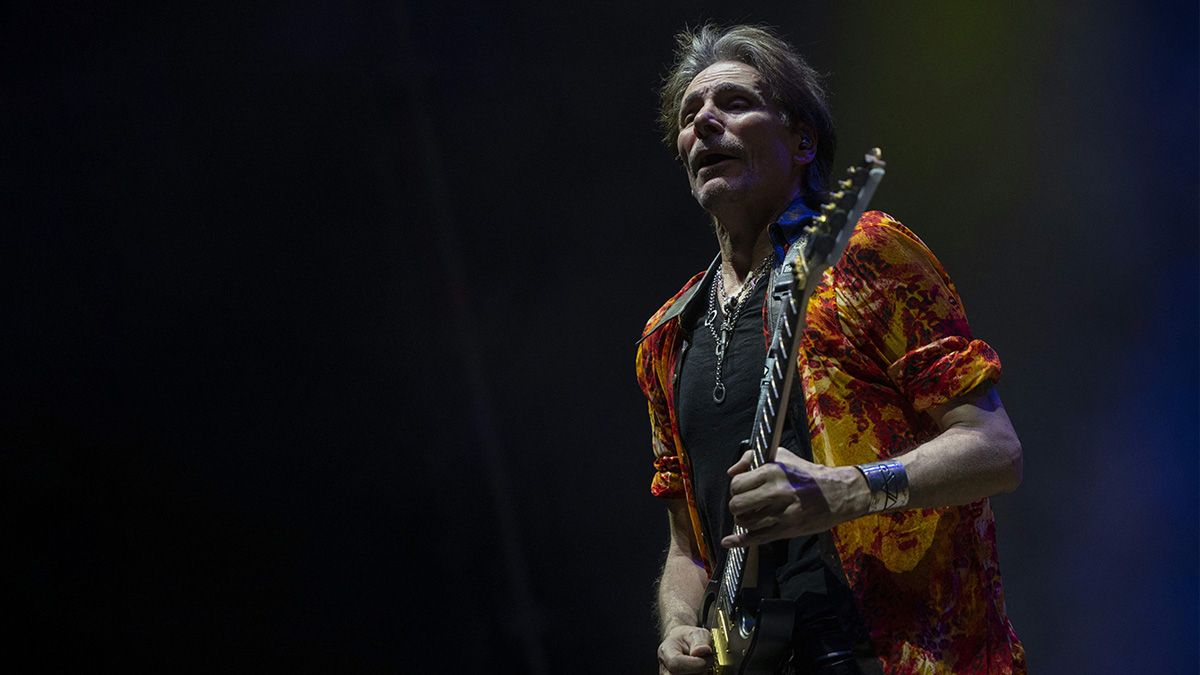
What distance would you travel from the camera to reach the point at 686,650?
6.73ft

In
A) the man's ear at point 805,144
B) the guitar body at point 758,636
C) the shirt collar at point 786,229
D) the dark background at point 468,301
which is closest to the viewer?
the guitar body at point 758,636

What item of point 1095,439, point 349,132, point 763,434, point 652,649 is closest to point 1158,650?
point 1095,439

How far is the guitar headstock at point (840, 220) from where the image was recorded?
159 centimetres

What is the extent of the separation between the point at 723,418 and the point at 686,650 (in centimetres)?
44

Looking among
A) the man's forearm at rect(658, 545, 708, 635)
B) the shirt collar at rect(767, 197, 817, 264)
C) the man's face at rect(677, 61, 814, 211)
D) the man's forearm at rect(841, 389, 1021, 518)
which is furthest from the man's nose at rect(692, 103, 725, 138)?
the man's forearm at rect(658, 545, 708, 635)

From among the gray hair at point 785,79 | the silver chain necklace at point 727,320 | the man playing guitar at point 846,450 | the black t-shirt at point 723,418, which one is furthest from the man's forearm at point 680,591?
the gray hair at point 785,79

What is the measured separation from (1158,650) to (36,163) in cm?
409

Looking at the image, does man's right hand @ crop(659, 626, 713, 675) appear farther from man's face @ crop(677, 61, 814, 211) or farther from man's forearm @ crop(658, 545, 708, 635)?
man's face @ crop(677, 61, 814, 211)

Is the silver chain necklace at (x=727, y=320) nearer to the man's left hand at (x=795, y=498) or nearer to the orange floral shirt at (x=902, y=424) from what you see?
the orange floral shirt at (x=902, y=424)

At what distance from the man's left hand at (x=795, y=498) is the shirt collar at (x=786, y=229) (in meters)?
0.55

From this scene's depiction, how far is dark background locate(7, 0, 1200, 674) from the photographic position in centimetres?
352

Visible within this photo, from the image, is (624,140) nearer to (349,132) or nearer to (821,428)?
(349,132)

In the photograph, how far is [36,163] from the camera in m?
3.54

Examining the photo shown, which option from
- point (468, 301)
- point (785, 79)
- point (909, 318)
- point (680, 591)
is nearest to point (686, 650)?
point (680, 591)
